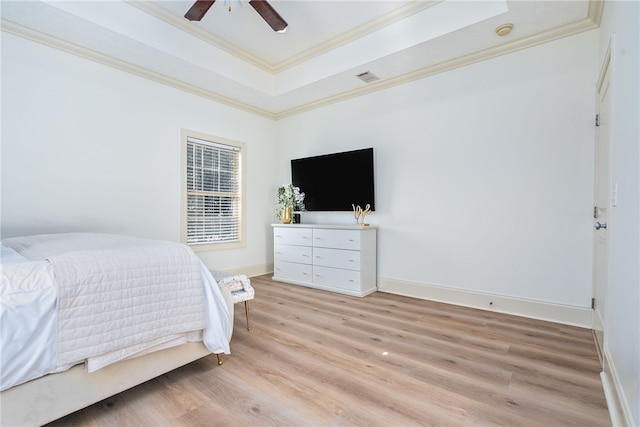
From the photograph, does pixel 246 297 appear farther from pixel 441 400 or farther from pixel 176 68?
pixel 176 68

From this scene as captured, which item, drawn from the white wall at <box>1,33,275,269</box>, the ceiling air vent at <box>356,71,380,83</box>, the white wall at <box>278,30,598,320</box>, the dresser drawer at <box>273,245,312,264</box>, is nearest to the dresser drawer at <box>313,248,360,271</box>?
the dresser drawer at <box>273,245,312,264</box>

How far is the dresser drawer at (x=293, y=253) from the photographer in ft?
13.6

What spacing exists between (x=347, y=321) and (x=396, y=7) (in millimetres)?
3013

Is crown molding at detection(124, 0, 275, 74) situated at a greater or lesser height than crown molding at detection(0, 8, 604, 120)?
greater

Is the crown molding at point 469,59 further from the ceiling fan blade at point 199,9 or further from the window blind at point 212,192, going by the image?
the ceiling fan blade at point 199,9

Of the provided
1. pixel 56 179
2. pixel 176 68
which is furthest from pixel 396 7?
pixel 56 179

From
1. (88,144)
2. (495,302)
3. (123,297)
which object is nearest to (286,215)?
(88,144)

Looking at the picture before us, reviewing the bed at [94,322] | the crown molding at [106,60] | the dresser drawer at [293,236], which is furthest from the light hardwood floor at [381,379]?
the crown molding at [106,60]

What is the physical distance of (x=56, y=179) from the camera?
289 centimetres

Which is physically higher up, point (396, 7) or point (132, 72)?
point (396, 7)

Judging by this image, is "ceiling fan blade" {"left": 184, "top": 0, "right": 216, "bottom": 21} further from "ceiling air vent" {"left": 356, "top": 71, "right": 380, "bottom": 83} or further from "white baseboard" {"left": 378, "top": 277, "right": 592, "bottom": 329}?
"white baseboard" {"left": 378, "top": 277, "right": 592, "bottom": 329}

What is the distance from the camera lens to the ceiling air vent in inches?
141

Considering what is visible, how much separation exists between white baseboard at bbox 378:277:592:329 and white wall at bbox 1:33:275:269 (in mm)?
2495

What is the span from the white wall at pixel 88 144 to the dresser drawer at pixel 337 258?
1.40 meters
